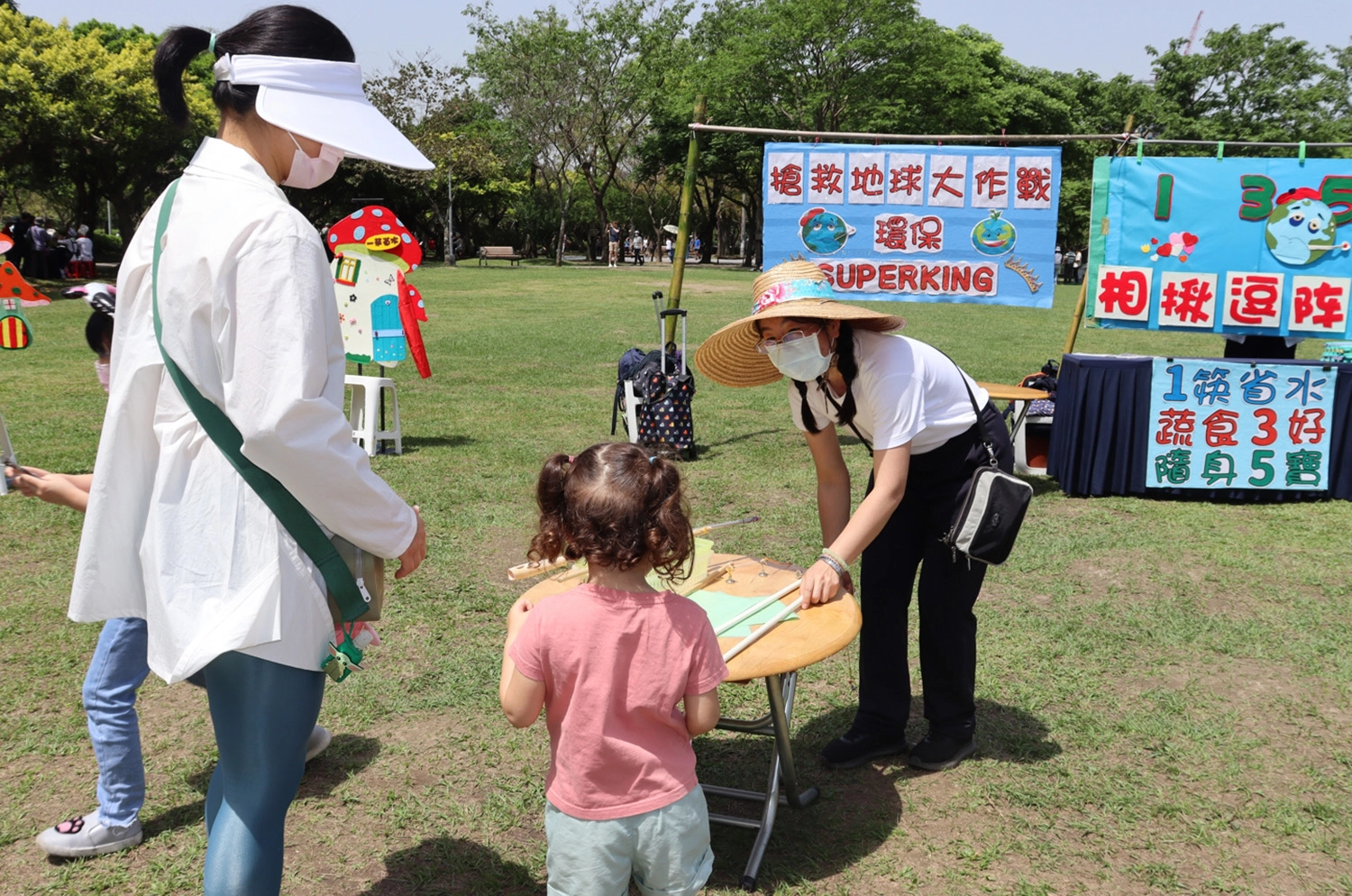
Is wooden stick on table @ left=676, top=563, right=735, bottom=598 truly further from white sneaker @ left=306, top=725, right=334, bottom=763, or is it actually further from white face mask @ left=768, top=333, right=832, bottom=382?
white sneaker @ left=306, top=725, right=334, bottom=763

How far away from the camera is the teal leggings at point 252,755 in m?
1.74

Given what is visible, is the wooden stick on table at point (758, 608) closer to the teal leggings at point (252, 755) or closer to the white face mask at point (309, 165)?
the teal leggings at point (252, 755)

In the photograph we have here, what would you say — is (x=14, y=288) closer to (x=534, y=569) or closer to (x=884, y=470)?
(x=534, y=569)

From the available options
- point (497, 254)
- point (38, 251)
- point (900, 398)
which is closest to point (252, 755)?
point (900, 398)

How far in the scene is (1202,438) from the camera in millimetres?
6809

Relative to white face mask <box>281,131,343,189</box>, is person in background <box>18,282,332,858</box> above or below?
below

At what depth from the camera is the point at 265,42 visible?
5.61 feet

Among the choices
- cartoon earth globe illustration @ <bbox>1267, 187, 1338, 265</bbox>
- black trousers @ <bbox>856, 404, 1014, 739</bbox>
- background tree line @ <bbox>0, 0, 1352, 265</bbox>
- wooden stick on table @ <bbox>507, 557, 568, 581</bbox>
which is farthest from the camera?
background tree line @ <bbox>0, 0, 1352, 265</bbox>

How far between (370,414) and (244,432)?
6.12 m

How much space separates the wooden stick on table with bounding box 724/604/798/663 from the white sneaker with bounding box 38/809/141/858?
1.70 m

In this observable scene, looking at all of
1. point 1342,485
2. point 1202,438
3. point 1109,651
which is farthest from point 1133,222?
point 1109,651

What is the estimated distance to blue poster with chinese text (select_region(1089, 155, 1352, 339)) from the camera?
265 inches

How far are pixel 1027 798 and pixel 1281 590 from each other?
2663mm

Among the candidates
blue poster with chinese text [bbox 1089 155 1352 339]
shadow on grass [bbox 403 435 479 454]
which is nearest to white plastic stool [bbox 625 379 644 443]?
shadow on grass [bbox 403 435 479 454]
